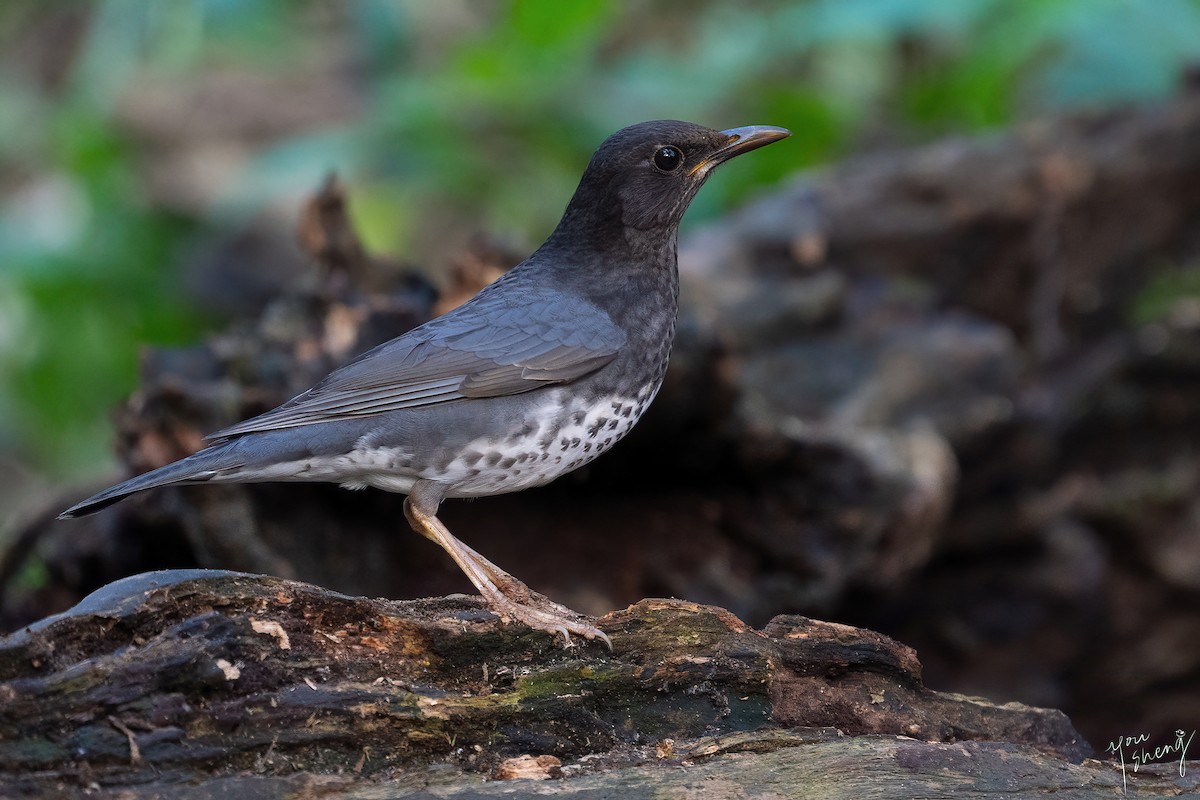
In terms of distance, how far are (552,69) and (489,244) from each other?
364 cm

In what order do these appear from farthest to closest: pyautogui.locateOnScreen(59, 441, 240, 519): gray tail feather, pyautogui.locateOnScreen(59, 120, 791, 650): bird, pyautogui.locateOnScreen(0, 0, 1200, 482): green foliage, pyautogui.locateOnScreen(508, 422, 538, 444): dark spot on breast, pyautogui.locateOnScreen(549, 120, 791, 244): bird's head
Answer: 1. pyautogui.locateOnScreen(0, 0, 1200, 482): green foliage
2. pyautogui.locateOnScreen(549, 120, 791, 244): bird's head
3. pyautogui.locateOnScreen(508, 422, 538, 444): dark spot on breast
4. pyautogui.locateOnScreen(59, 120, 791, 650): bird
5. pyautogui.locateOnScreen(59, 441, 240, 519): gray tail feather

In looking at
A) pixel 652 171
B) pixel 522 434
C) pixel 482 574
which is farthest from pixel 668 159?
pixel 482 574

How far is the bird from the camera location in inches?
176

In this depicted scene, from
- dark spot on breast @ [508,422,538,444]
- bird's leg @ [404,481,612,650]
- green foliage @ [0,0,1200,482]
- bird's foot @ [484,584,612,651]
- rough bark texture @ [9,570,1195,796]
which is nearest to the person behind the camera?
rough bark texture @ [9,570,1195,796]

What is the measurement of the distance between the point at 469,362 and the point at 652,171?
108 cm

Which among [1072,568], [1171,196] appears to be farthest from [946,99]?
[1072,568]

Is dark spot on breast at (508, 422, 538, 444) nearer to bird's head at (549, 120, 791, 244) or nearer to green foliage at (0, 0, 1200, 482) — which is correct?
bird's head at (549, 120, 791, 244)

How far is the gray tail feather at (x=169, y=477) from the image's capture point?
4.00m

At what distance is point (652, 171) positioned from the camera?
16.8 ft

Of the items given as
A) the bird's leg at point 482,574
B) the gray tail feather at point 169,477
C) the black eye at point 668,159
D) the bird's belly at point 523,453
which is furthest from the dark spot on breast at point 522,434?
the black eye at point 668,159

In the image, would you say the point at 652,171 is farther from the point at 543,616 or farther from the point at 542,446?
the point at 543,616

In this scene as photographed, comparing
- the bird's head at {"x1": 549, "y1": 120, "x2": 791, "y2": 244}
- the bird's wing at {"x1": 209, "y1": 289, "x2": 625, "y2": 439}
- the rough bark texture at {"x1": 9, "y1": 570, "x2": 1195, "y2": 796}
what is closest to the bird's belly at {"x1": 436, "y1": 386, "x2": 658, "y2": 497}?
the bird's wing at {"x1": 209, "y1": 289, "x2": 625, "y2": 439}

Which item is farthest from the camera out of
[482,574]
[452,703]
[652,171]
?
[652,171]

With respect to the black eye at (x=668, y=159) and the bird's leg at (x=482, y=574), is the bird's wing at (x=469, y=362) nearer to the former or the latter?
the bird's leg at (x=482, y=574)
